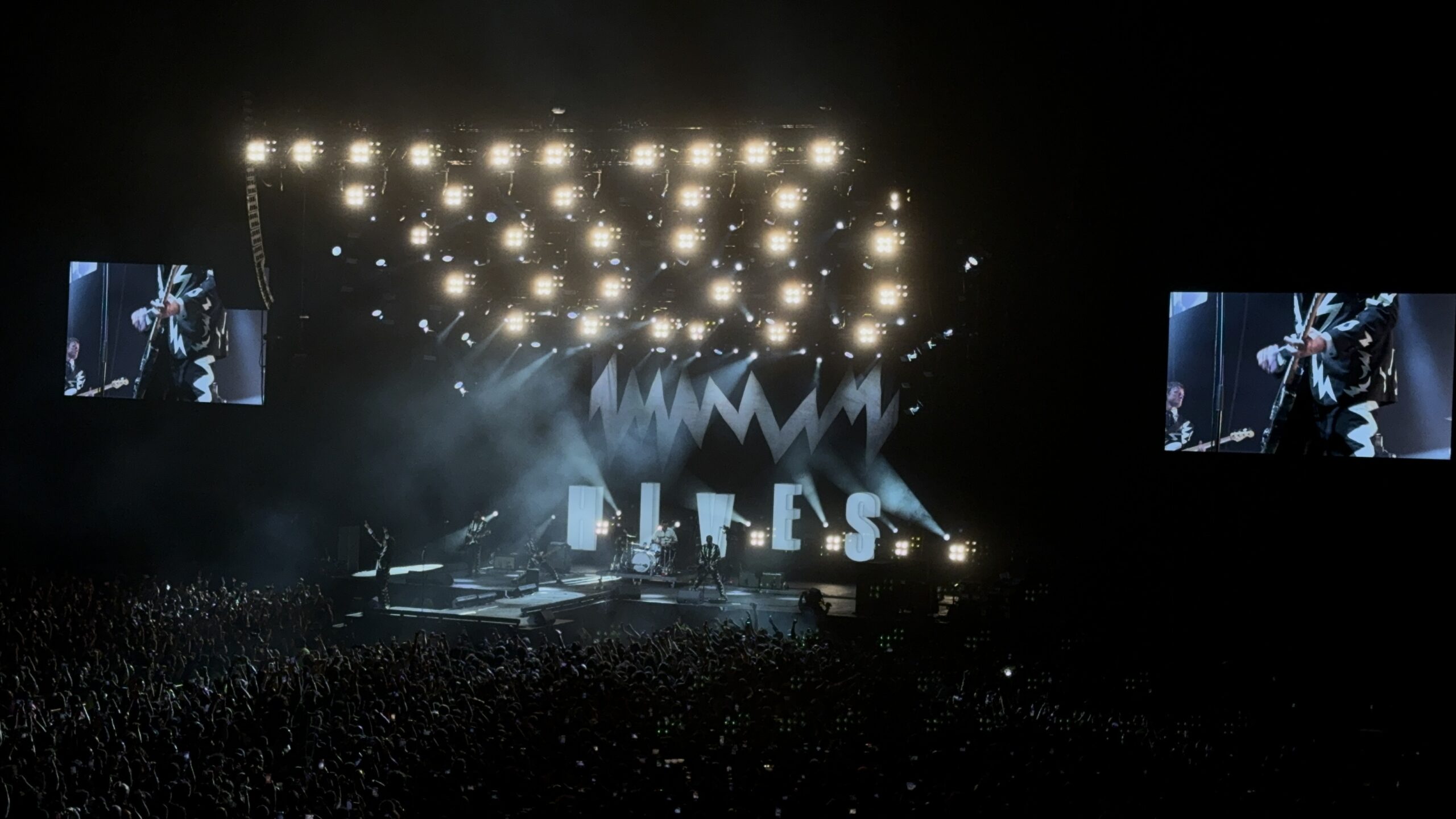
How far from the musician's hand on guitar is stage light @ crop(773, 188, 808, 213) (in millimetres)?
5085

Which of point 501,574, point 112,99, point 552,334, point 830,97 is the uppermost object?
point 112,99

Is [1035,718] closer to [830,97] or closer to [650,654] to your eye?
[650,654]

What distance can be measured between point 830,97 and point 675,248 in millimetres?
2247

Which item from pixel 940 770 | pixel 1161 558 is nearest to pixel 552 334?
pixel 1161 558

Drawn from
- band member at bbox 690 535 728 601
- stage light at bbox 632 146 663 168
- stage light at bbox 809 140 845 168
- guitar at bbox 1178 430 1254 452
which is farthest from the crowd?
band member at bbox 690 535 728 601

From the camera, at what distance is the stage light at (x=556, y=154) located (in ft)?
30.9

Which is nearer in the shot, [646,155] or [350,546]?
[646,155]

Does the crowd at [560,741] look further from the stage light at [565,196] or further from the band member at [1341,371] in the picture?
the band member at [1341,371]

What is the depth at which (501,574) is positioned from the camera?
1402 centimetres

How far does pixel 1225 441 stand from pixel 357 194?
917 centimetres

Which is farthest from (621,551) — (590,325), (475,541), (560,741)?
(560,741)

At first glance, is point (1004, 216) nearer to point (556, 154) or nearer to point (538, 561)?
point (556, 154)

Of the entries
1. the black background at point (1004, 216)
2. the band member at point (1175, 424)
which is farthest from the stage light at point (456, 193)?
the band member at point (1175, 424)

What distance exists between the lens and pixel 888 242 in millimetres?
10453
